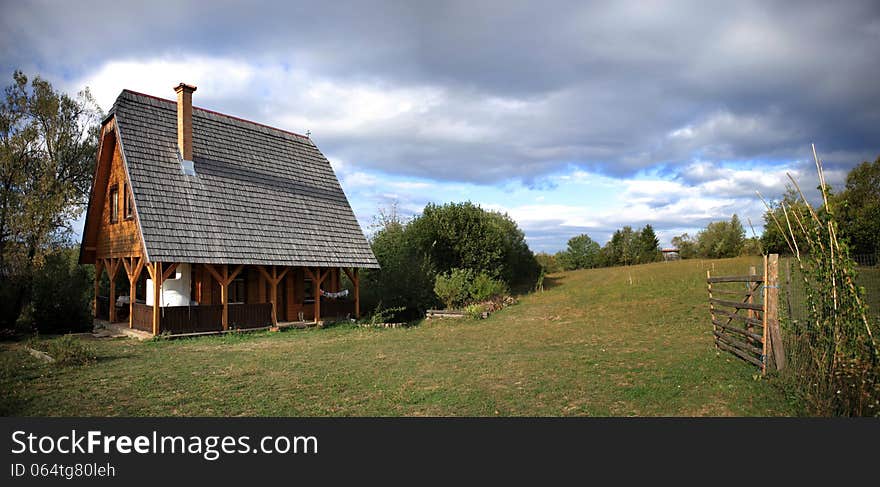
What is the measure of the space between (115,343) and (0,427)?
30.6 feet

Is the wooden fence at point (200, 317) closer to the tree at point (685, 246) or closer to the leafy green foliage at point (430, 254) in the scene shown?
the leafy green foliage at point (430, 254)

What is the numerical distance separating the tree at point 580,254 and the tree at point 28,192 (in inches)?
1710

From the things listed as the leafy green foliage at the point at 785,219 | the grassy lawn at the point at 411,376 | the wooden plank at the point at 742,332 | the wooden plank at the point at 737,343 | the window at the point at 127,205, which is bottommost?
the grassy lawn at the point at 411,376

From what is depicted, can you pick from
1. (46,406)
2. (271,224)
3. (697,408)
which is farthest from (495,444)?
(271,224)

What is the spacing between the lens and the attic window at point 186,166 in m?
17.7

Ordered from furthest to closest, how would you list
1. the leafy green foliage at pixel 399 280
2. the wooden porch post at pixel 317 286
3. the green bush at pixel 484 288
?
the green bush at pixel 484 288 → the leafy green foliage at pixel 399 280 → the wooden porch post at pixel 317 286

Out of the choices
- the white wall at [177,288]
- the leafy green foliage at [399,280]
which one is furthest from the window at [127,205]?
the leafy green foliage at [399,280]

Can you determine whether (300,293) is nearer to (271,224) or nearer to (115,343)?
(271,224)

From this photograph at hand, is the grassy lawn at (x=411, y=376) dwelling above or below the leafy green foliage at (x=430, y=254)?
below

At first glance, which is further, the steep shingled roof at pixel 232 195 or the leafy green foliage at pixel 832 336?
the steep shingled roof at pixel 232 195

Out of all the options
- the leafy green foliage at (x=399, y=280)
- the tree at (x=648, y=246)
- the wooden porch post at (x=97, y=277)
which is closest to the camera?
the wooden porch post at (x=97, y=277)

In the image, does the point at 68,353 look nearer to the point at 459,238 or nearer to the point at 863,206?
the point at 459,238

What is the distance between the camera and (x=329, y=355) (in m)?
12.7

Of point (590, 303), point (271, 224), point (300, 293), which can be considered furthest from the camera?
point (590, 303)
